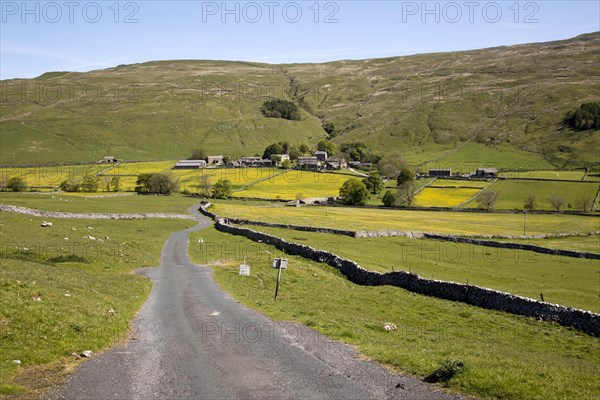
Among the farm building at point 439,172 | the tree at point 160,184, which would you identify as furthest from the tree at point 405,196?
the tree at point 160,184

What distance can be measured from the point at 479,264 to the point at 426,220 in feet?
167

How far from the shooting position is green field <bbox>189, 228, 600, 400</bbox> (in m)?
16.1

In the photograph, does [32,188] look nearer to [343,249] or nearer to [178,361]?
[343,249]

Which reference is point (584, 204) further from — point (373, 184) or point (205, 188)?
point (205, 188)

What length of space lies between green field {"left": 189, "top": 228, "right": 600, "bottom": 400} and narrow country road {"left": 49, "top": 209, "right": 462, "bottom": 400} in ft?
4.05

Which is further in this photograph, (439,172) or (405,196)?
(439,172)

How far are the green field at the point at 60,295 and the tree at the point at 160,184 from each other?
93.9 m

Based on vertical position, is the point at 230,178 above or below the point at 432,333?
above

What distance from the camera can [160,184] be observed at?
492ft

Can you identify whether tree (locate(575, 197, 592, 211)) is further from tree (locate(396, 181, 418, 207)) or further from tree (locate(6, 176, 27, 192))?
tree (locate(6, 176, 27, 192))

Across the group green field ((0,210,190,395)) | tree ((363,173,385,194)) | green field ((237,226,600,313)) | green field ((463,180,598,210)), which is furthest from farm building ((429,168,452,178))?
green field ((0,210,190,395))

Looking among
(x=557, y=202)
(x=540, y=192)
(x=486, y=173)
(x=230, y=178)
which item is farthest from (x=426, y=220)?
(x=230, y=178)

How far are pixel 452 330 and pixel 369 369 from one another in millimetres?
13790

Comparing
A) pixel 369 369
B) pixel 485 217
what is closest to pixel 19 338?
pixel 369 369
